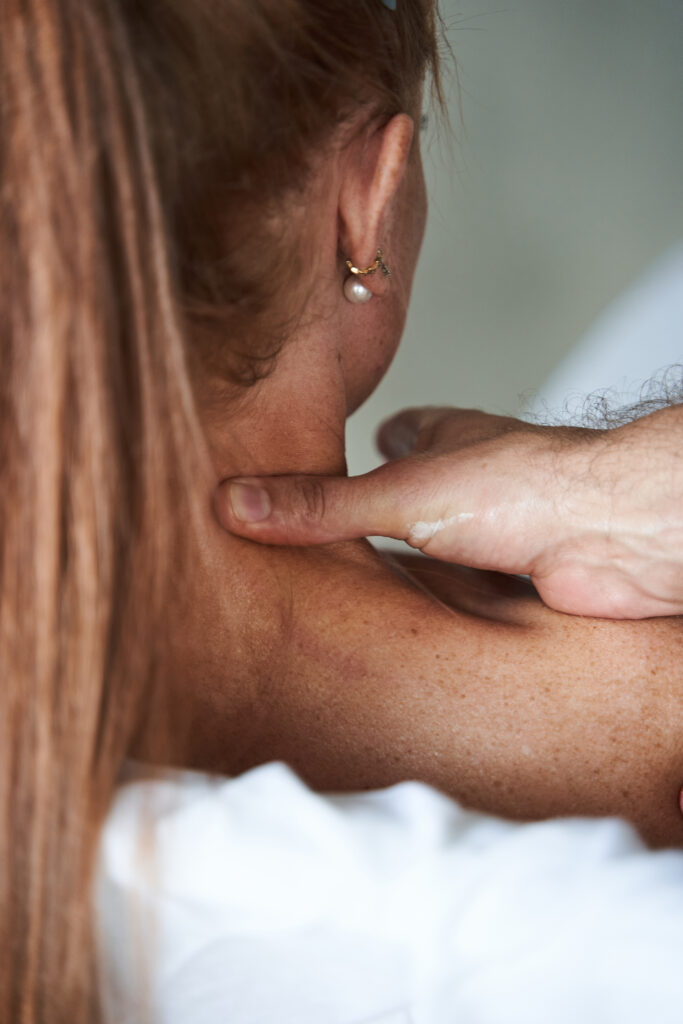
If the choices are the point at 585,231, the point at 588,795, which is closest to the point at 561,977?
the point at 588,795

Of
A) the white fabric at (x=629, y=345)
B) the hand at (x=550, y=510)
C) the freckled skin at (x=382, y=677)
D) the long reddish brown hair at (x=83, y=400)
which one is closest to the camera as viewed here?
the long reddish brown hair at (x=83, y=400)

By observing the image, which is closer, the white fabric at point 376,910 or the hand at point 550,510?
the white fabric at point 376,910

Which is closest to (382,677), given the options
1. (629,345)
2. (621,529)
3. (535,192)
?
(621,529)

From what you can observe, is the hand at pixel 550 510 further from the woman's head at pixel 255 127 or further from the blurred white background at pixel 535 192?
the blurred white background at pixel 535 192

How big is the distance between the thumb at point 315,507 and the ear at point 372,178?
235 millimetres

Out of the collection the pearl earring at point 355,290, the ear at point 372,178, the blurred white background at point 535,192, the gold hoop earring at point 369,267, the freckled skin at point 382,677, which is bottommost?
the freckled skin at point 382,677

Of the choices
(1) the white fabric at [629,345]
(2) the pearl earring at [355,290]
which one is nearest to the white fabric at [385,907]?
(2) the pearl earring at [355,290]

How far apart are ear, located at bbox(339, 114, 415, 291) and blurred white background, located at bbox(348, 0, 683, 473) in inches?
48.7

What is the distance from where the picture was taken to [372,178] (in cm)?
74

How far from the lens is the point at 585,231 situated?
6.89 feet

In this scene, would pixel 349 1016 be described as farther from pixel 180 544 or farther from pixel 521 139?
pixel 521 139

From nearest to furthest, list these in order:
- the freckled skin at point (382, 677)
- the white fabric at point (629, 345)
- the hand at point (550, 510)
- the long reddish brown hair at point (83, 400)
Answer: the long reddish brown hair at point (83, 400)
the freckled skin at point (382, 677)
the hand at point (550, 510)
the white fabric at point (629, 345)

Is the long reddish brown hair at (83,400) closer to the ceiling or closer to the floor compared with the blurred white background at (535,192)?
closer to the floor

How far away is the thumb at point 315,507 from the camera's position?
71 cm
